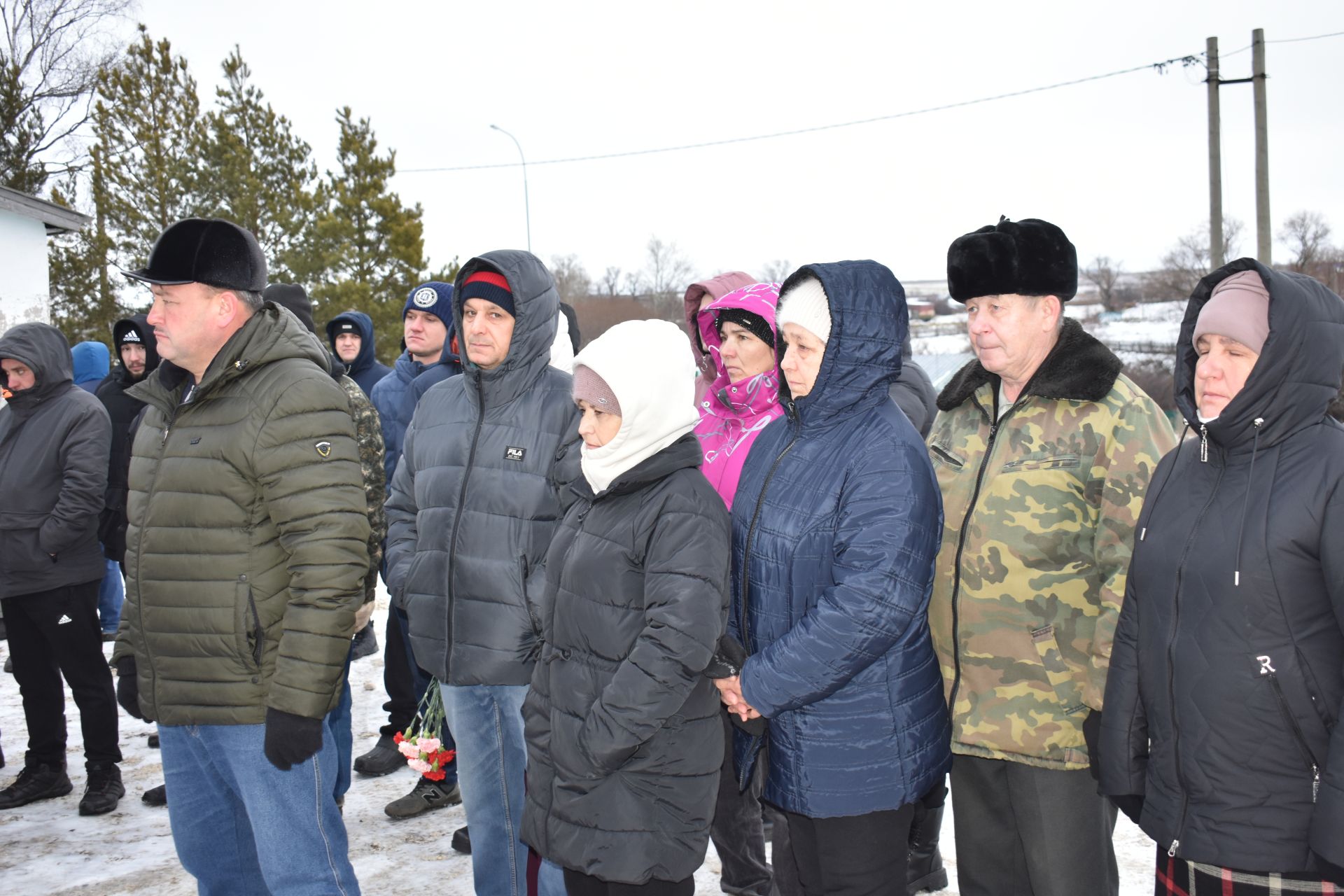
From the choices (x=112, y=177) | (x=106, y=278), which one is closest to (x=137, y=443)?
(x=106, y=278)

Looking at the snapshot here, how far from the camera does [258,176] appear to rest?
2761 cm

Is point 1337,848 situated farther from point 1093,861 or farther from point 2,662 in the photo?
point 2,662

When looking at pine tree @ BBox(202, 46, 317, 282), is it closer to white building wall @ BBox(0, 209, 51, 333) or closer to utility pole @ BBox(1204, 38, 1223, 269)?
white building wall @ BBox(0, 209, 51, 333)

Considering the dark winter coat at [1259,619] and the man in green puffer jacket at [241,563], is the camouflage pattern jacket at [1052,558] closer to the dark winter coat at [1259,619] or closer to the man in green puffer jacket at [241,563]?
the dark winter coat at [1259,619]

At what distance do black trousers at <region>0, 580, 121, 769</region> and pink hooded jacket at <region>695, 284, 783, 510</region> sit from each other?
3.10 meters

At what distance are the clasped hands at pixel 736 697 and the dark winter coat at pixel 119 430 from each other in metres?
4.00

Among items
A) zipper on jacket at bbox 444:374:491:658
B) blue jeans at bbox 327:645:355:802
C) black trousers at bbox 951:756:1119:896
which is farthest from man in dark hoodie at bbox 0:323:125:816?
black trousers at bbox 951:756:1119:896

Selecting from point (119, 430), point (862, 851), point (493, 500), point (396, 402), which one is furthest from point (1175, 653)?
point (119, 430)

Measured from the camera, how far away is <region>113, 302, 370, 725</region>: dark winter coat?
8.55 ft

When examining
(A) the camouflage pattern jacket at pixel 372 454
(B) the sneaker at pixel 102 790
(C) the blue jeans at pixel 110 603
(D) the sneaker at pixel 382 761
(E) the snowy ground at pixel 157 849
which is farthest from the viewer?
(C) the blue jeans at pixel 110 603

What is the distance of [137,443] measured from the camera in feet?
9.34

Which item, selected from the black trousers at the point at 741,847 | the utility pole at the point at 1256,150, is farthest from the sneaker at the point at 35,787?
the utility pole at the point at 1256,150

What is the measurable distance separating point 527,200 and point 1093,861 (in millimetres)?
20985

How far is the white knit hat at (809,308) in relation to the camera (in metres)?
2.61
